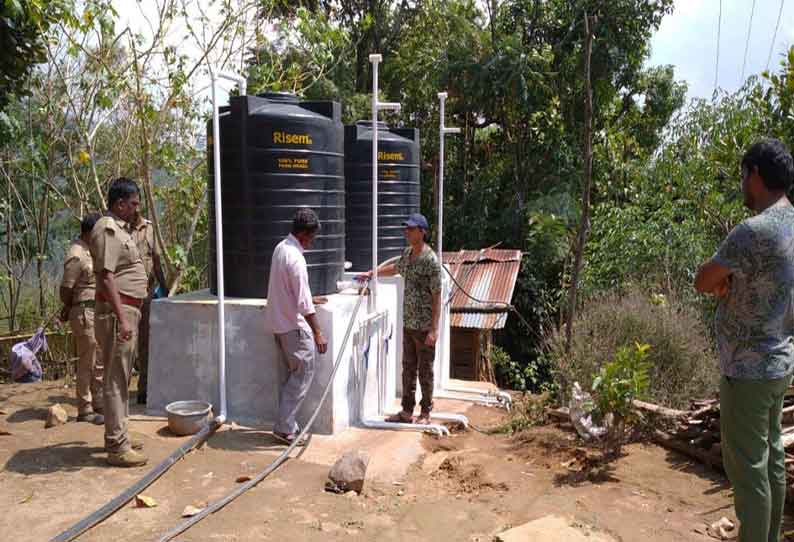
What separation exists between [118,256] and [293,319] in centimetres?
129

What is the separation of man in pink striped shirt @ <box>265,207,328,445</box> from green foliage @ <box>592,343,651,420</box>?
2075 mm

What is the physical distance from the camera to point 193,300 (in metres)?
5.82

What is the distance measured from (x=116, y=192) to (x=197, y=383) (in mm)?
1889

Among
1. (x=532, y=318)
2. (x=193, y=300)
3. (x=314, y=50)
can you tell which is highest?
(x=314, y=50)

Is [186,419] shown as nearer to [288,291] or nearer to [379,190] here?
[288,291]

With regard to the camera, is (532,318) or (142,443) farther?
(532,318)

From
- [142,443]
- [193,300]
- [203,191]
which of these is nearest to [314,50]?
[203,191]

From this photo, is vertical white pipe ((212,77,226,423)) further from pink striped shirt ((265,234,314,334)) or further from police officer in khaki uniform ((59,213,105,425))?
police officer in khaki uniform ((59,213,105,425))

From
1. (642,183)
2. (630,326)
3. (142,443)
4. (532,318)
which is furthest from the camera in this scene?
(532,318)

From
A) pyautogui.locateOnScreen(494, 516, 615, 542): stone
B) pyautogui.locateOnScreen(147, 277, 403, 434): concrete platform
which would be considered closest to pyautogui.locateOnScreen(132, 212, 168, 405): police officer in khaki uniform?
pyautogui.locateOnScreen(147, 277, 403, 434): concrete platform

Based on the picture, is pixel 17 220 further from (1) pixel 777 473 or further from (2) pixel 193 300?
(1) pixel 777 473

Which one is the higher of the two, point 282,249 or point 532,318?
point 282,249

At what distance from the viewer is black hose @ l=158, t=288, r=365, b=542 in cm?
371

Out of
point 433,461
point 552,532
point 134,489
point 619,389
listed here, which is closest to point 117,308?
point 134,489
